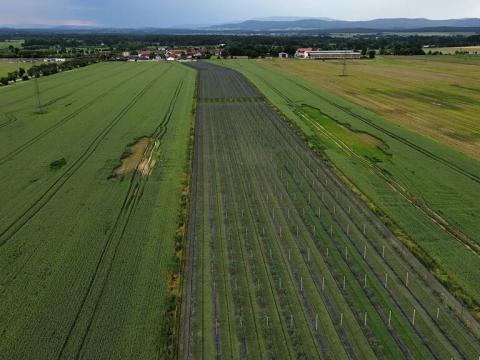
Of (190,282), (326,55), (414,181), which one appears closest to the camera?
(190,282)

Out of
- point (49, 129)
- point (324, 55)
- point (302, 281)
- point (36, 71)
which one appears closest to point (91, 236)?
point (302, 281)

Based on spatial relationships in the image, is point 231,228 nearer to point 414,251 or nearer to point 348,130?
point 414,251

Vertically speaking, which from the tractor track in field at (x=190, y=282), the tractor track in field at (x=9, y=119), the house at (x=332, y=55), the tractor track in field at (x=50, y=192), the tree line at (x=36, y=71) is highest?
the house at (x=332, y=55)

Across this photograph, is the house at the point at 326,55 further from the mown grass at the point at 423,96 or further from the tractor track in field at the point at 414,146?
the tractor track in field at the point at 414,146

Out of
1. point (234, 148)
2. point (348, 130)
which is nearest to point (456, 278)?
point (234, 148)

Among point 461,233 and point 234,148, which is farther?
point 234,148

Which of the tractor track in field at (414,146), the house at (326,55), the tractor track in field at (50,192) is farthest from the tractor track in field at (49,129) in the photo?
the house at (326,55)

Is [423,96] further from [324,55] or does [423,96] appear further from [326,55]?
[324,55]
